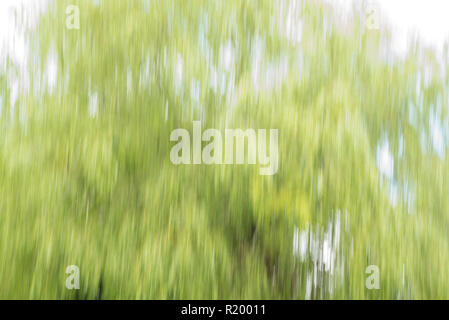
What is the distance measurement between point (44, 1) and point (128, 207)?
9.58 ft

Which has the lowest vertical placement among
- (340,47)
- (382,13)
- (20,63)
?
(20,63)

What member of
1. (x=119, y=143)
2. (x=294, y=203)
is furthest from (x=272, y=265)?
(x=119, y=143)

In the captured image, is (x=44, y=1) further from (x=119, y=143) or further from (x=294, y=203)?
(x=294, y=203)

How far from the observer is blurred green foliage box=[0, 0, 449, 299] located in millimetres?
3998

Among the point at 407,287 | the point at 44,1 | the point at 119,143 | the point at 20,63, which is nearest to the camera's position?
the point at 407,287

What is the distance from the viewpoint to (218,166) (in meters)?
4.27

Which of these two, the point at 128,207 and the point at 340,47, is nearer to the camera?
the point at 128,207

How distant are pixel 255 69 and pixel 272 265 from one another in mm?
2222

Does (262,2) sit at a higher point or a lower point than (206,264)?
higher

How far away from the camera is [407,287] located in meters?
4.11

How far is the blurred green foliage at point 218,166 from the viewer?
13.1 ft

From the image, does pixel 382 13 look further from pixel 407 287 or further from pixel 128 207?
pixel 128 207
